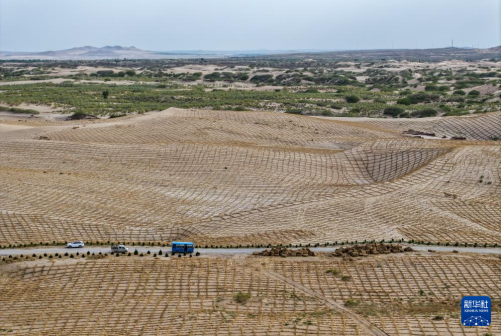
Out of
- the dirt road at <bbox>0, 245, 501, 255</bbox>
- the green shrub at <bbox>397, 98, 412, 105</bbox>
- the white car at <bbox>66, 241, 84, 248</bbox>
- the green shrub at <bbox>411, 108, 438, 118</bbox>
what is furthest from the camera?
the green shrub at <bbox>397, 98, 412, 105</bbox>

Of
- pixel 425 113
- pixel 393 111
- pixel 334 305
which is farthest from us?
pixel 393 111

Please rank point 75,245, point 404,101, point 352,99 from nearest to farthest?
1. point 75,245
2. point 404,101
3. point 352,99

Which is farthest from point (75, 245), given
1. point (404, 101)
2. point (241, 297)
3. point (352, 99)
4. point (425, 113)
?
point (352, 99)

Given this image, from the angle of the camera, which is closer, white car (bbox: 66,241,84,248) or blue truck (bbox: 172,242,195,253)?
blue truck (bbox: 172,242,195,253)

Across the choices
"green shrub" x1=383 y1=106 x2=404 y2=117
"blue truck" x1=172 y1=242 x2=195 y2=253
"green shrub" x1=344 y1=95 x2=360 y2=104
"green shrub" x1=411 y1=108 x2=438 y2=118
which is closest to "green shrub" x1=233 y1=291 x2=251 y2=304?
"blue truck" x1=172 y1=242 x2=195 y2=253

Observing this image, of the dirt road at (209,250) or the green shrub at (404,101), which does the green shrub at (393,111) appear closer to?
the green shrub at (404,101)

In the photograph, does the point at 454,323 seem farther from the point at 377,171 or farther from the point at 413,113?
the point at 413,113

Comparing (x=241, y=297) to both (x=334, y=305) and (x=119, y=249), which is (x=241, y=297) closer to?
(x=334, y=305)

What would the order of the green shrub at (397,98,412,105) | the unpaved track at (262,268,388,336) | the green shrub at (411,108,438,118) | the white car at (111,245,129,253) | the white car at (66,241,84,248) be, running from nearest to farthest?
the unpaved track at (262,268,388,336) < the white car at (111,245,129,253) < the white car at (66,241,84,248) < the green shrub at (411,108,438,118) < the green shrub at (397,98,412,105)

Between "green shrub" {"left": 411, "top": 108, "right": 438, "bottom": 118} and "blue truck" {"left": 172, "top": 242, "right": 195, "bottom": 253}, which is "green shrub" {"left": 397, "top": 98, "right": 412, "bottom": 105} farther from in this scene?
"blue truck" {"left": 172, "top": 242, "right": 195, "bottom": 253}
